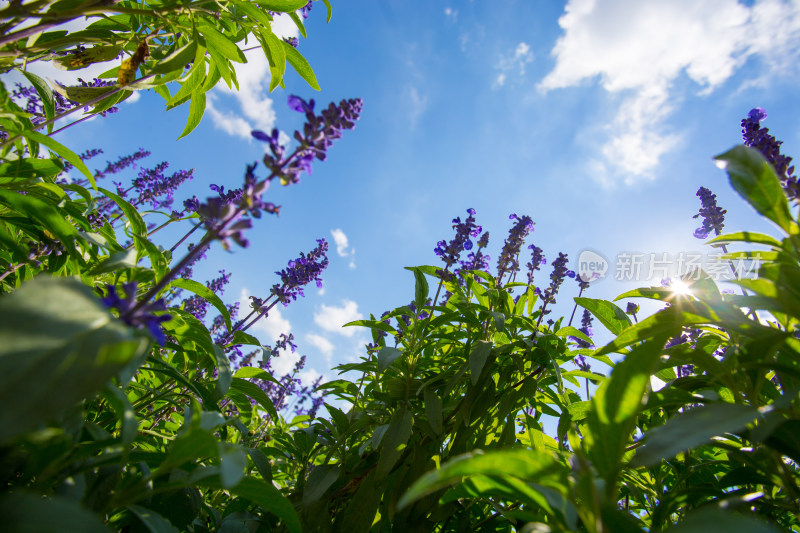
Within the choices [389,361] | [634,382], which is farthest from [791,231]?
[389,361]

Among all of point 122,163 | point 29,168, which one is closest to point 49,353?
point 29,168

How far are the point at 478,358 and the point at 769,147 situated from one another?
1.57 m

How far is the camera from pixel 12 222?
1563 mm

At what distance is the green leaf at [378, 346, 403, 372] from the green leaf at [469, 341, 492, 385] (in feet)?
0.97

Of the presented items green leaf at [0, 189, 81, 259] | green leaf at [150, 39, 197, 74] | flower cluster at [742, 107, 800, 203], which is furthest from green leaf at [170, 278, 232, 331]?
flower cluster at [742, 107, 800, 203]

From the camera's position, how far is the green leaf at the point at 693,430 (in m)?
0.75

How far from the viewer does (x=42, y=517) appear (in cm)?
58

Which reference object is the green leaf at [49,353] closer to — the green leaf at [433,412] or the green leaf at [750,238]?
the green leaf at [433,412]

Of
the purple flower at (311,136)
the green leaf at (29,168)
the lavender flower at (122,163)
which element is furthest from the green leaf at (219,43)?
the lavender flower at (122,163)

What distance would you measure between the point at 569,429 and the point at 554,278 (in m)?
2.13

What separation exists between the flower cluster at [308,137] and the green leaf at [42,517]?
27.5 inches

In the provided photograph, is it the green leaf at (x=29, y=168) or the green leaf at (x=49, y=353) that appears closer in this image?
the green leaf at (x=49, y=353)

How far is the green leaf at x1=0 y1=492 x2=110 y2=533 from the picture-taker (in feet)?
1.88

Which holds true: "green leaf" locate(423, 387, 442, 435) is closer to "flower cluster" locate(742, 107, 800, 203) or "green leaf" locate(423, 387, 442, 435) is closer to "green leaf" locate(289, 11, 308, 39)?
"flower cluster" locate(742, 107, 800, 203)
